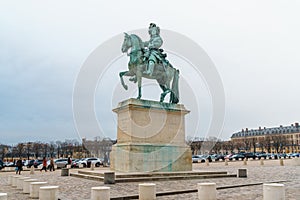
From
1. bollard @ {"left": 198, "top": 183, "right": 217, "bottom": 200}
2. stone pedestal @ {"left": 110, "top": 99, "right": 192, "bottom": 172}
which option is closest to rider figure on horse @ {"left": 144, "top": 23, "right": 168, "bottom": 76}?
stone pedestal @ {"left": 110, "top": 99, "right": 192, "bottom": 172}

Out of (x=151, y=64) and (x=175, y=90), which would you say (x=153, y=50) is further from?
(x=175, y=90)

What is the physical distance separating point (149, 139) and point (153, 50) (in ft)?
21.3

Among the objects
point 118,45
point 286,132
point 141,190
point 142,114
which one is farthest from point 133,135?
point 286,132

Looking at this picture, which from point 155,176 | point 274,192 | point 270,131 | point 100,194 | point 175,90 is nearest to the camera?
point 274,192

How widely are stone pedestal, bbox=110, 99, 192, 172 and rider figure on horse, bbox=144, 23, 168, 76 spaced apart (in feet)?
8.90

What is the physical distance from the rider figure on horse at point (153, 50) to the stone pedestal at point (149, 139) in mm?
2711

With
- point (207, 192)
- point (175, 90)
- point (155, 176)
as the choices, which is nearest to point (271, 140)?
point (175, 90)

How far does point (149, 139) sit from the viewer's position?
825 inches

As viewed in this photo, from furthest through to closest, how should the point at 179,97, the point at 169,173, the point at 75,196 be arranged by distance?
the point at 179,97
the point at 169,173
the point at 75,196

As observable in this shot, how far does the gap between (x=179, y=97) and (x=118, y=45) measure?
20.2 feet

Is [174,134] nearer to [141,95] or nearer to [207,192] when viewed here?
[141,95]

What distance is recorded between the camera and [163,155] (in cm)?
2081

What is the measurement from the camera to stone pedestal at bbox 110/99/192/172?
19.9m

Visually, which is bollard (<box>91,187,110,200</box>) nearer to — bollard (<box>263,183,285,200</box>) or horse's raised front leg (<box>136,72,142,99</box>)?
bollard (<box>263,183,285,200</box>)
